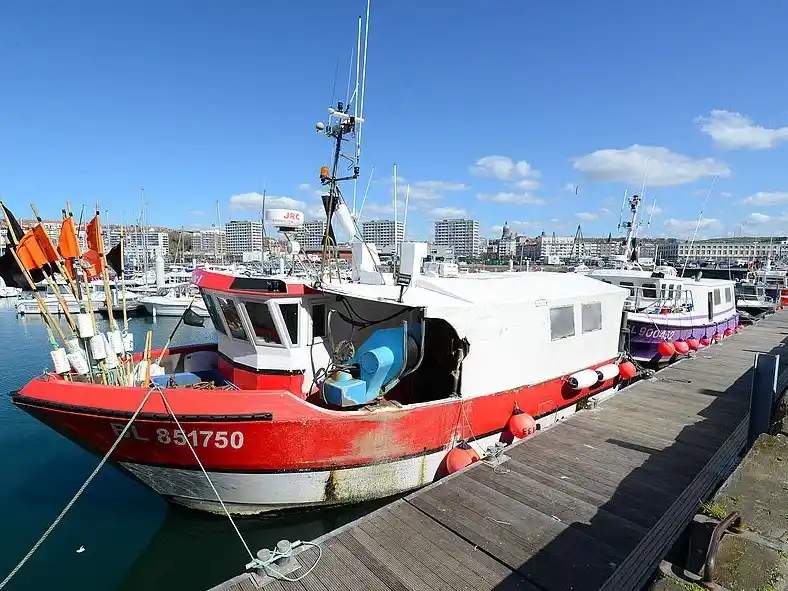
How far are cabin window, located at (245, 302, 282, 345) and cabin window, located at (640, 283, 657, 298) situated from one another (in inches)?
586

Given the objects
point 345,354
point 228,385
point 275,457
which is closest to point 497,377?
point 345,354

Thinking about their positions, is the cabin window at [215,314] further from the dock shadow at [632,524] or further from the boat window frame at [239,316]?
the dock shadow at [632,524]

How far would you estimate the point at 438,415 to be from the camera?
6594 mm

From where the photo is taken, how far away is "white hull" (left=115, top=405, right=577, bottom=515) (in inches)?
228

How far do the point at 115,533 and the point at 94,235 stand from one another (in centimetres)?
431

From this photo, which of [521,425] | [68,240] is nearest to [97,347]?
[68,240]

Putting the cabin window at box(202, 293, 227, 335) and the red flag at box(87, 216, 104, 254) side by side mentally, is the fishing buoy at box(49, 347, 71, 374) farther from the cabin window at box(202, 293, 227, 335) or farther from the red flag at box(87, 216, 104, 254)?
the cabin window at box(202, 293, 227, 335)

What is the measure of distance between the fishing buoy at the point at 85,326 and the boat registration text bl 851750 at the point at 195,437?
1222 mm

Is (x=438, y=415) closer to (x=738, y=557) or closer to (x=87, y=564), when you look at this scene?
(x=738, y=557)

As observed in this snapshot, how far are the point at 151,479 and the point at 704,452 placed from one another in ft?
25.5

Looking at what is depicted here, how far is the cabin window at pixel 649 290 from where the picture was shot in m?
16.6

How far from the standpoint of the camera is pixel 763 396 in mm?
5914

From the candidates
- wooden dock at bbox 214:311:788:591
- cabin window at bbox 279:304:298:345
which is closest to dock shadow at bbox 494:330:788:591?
wooden dock at bbox 214:311:788:591

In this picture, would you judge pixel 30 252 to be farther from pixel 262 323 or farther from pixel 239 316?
pixel 262 323
